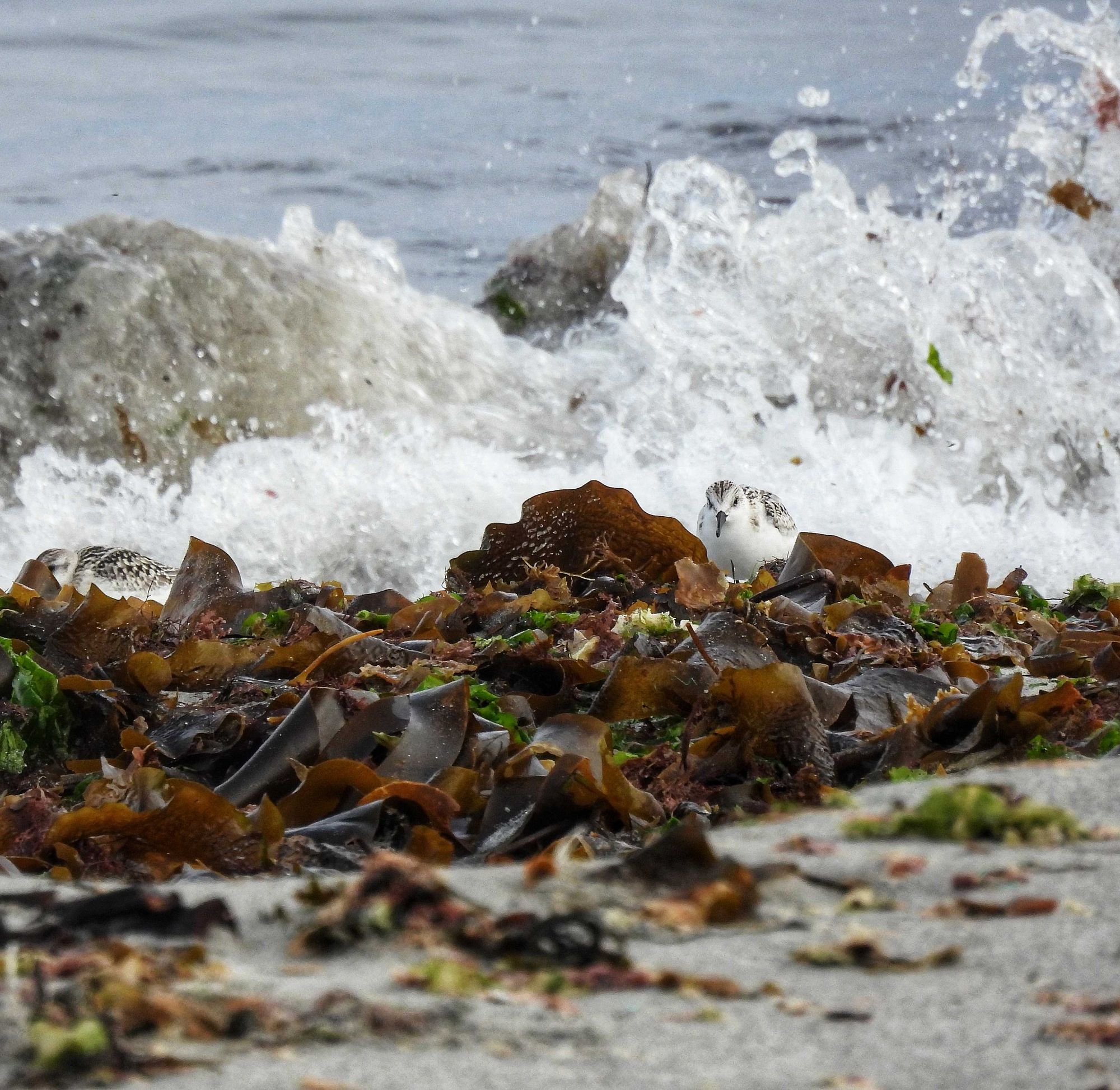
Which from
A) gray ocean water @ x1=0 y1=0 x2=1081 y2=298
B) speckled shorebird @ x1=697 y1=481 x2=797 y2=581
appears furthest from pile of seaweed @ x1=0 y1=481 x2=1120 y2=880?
gray ocean water @ x1=0 y1=0 x2=1081 y2=298

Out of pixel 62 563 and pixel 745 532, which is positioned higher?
pixel 745 532

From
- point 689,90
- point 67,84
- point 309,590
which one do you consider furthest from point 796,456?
point 67,84

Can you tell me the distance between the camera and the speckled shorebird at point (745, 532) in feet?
16.0

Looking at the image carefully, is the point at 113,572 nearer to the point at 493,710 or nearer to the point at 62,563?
the point at 62,563

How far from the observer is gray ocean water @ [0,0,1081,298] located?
13938mm

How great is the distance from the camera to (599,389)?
877 cm

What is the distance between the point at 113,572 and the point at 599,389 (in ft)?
14.3

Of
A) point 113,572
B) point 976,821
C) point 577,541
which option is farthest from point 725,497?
point 976,821

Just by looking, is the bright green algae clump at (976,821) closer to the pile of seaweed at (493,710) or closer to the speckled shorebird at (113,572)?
the pile of seaweed at (493,710)

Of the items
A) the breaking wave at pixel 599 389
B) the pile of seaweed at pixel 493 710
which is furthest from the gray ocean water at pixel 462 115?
the pile of seaweed at pixel 493 710

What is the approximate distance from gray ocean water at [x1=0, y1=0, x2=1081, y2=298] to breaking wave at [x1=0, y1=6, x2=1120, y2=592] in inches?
161

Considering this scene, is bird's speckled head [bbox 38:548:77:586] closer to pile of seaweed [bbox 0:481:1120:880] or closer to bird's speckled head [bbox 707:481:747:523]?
pile of seaweed [bbox 0:481:1120:880]

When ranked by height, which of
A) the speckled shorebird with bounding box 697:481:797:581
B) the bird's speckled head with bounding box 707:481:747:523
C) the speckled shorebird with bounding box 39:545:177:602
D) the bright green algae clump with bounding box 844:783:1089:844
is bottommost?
the speckled shorebird with bounding box 39:545:177:602

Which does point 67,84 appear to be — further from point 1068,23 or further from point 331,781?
point 331,781
